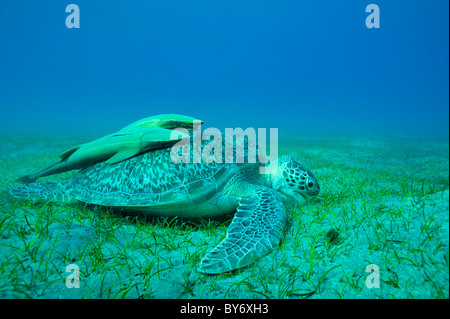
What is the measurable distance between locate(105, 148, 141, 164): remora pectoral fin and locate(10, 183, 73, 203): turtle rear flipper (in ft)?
3.19

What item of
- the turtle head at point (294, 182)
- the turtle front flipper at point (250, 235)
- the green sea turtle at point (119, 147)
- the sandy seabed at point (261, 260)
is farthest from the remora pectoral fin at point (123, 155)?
the turtle head at point (294, 182)

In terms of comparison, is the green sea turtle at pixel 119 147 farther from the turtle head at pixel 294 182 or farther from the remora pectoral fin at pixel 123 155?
the turtle head at pixel 294 182

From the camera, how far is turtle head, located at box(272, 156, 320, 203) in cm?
348

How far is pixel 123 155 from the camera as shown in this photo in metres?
3.26

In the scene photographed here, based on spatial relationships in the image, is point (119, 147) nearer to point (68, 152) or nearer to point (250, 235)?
point (68, 152)

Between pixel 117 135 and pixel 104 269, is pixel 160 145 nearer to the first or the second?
pixel 117 135

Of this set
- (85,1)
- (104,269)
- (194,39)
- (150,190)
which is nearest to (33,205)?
(150,190)

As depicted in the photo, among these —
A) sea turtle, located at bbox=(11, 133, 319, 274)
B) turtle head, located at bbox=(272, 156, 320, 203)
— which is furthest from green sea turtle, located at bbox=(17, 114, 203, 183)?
turtle head, located at bbox=(272, 156, 320, 203)

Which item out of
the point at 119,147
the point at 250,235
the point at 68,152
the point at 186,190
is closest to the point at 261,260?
the point at 250,235

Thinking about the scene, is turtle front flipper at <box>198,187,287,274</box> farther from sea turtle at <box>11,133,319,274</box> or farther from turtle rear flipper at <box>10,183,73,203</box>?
turtle rear flipper at <box>10,183,73,203</box>

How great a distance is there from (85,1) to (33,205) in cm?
15858

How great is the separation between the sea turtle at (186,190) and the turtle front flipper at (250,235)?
13 mm
